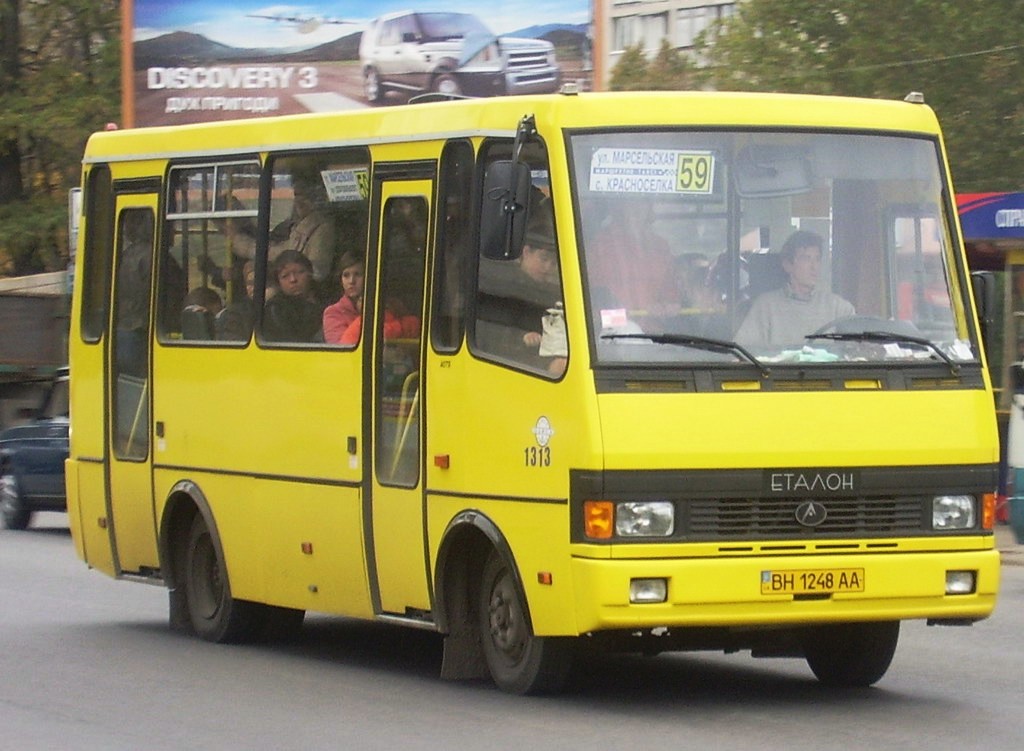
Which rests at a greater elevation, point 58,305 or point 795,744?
point 58,305

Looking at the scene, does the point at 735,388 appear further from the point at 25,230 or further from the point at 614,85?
the point at 614,85

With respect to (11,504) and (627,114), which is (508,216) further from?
(11,504)

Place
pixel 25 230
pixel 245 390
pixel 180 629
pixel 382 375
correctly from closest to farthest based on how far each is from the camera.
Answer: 1. pixel 382 375
2. pixel 245 390
3. pixel 180 629
4. pixel 25 230

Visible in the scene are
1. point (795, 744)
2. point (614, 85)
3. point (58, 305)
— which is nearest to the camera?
point (795, 744)

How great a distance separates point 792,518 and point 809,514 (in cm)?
8

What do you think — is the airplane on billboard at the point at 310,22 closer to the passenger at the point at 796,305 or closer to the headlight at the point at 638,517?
the passenger at the point at 796,305

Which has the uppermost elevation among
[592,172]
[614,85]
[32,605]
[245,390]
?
[614,85]

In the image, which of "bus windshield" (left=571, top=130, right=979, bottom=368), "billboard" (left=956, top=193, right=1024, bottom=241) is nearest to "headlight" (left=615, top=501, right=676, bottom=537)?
"bus windshield" (left=571, top=130, right=979, bottom=368)

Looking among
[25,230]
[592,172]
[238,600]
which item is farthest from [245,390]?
[25,230]

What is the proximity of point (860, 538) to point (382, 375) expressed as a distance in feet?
8.66

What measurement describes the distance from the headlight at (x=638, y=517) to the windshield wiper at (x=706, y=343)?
70 cm

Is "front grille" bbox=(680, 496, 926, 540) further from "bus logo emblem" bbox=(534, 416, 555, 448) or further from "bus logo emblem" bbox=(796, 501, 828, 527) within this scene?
"bus logo emblem" bbox=(534, 416, 555, 448)

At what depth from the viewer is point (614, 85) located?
5738 cm

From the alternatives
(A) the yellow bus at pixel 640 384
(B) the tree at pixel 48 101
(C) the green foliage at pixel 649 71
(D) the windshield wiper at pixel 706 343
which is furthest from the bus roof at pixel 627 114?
(C) the green foliage at pixel 649 71
